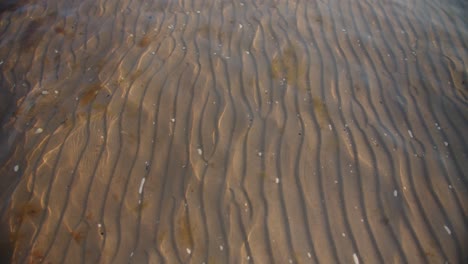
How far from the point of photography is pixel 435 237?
2.78 meters

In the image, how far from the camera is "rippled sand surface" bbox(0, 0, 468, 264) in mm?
2814

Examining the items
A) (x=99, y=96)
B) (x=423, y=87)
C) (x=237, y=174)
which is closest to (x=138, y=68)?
(x=99, y=96)

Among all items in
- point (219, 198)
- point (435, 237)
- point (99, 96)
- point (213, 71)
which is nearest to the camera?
point (435, 237)

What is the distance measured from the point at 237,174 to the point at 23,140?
2155mm

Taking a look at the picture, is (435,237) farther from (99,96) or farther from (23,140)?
(23,140)

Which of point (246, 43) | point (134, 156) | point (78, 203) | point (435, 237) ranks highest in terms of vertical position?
point (246, 43)

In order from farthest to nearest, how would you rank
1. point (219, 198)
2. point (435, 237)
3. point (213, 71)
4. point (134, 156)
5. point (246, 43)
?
1. point (246, 43)
2. point (213, 71)
3. point (134, 156)
4. point (219, 198)
5. point (435, 237)

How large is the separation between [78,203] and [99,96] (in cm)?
123

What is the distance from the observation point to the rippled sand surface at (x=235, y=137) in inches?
111

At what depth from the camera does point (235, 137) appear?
3.38 m

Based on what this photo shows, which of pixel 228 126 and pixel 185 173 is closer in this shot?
pixel 185 173

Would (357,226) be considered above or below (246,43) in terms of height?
below

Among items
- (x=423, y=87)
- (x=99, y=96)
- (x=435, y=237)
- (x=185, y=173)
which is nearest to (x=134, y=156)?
(x=185, y=173)

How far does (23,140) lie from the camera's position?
3420 mm
